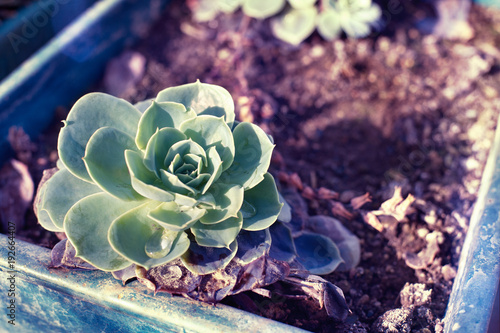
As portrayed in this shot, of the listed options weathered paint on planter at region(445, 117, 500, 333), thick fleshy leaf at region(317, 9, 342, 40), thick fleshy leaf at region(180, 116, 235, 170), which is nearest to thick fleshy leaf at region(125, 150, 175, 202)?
thick fleshy leaf at region(180, 116, 235, 170)

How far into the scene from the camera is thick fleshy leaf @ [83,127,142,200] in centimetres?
97

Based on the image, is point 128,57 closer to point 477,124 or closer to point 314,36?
point 314,36

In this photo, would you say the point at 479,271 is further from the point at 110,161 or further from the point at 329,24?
the point at 329,24

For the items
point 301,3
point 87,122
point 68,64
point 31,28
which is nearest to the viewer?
point 87,122

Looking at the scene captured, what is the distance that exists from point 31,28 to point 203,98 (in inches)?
46.8

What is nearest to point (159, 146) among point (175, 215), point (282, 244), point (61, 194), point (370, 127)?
point (175, 215)

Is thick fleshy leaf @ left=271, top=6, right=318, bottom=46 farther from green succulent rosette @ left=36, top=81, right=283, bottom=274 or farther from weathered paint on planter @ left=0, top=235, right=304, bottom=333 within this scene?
weathered paint on planter @ left=0, top=235, right=304, bottom=333

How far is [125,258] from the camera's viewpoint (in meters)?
1.00

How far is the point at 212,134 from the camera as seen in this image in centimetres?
104

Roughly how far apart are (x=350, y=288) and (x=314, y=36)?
4.55 feet

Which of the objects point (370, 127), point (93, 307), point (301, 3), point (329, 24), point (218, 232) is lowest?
point (370, 127)

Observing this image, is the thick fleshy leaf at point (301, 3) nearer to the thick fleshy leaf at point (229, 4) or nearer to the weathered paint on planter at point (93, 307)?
the thick fleshy leaf at point (229, 4)

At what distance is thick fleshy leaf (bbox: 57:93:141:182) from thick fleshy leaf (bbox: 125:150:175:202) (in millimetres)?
130

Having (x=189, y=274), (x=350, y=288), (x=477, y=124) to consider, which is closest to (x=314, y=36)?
(x=477, y=124)
